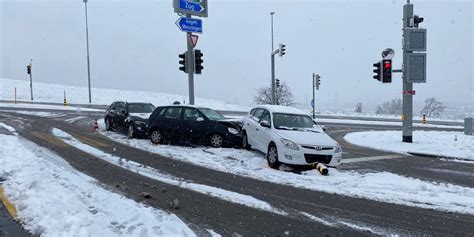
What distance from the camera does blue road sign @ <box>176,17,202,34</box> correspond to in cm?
1638

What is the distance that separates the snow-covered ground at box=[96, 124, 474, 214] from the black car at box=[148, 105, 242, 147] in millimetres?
1328

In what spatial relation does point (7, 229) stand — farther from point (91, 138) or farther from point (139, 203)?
point (91, 138)

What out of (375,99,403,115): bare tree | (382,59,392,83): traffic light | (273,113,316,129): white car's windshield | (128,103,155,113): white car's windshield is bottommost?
(375,99,403,115): bare tree

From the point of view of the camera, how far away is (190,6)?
55.3ft

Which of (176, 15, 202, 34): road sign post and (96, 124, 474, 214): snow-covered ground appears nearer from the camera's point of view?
(96, 124, 474, 214): snow-covered ground

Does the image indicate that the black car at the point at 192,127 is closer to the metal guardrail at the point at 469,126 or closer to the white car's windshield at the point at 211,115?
the white car's windshield at the point at 211,115

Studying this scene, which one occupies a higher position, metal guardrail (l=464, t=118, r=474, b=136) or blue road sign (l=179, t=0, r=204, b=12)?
blue road sign (l=179, t=0, r=204, b=12)

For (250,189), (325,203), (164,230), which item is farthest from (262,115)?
(164,230)

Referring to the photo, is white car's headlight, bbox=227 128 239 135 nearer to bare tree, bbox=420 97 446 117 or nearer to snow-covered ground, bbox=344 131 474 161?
snow-covered ground, bbox=344 131 474 161

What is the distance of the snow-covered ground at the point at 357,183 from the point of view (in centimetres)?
749

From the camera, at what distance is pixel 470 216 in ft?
21.3

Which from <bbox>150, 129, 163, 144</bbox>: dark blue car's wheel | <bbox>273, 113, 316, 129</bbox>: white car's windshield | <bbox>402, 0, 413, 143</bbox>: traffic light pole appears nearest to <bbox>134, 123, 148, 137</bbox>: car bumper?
<bbox>150, 129, 163, 144</bbox>: dark blue car's wheel

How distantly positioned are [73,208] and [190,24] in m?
11.8

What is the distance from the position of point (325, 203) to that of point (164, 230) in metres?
3.12
